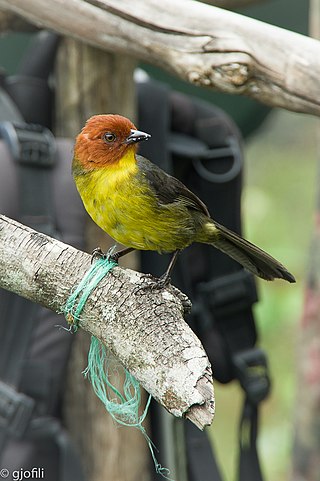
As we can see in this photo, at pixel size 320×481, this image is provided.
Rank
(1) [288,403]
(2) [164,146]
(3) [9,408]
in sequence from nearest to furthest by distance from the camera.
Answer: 1. (3) [9,408]
2. (2) [164,146]
3. (1) [288,403]

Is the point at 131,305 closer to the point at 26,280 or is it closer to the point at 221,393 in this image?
the point at 26,280

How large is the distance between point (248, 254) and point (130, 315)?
688 mm

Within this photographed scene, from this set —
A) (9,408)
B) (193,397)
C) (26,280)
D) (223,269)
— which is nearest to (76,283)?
(26,280)

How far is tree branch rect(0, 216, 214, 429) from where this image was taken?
1.61 m

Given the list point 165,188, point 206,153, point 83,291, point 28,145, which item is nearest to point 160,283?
point 83,291

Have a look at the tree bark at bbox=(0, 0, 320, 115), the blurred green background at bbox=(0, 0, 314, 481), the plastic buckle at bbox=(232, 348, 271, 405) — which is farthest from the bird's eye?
the blurred green background at bbox=(0, 0, 314, 481)

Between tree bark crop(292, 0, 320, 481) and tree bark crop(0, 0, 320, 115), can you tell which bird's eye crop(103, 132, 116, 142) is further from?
tree bark crop(292, 0, 320, 481)

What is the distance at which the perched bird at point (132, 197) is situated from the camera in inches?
88.7

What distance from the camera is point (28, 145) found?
2.97 m

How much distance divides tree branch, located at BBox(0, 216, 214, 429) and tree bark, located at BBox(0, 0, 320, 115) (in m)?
0.73

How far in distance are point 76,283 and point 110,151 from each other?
499 mm

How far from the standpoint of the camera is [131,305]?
187cm

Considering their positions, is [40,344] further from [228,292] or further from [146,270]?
[228,292]

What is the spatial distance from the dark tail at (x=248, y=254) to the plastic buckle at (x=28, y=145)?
751 mm
